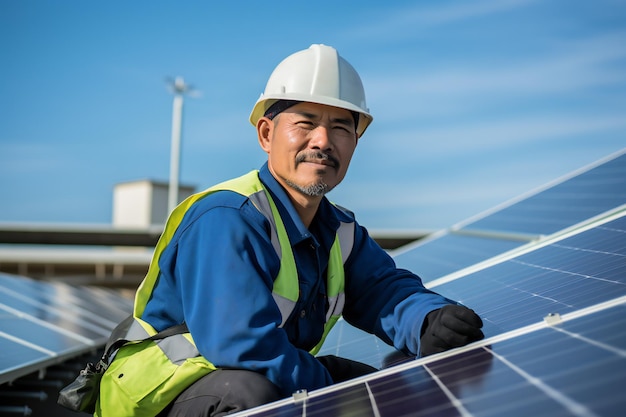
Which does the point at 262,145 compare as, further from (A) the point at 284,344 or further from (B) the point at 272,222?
(A) the point at 284,344

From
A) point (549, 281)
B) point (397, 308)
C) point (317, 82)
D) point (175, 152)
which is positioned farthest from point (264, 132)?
point (175, 152)

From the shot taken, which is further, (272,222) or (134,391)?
(272,222)

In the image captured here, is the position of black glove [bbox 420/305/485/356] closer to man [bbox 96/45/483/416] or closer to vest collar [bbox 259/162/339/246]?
man [bbox 96/45/483/416]

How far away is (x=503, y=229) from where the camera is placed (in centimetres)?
761

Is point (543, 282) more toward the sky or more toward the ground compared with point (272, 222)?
more toward the ground

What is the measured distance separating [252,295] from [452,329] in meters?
0.80

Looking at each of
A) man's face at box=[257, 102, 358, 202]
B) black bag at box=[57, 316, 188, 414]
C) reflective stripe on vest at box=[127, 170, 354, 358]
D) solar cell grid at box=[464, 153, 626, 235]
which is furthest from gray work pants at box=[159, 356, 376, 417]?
solar cell grid at box=[464, 153, 626, 235]

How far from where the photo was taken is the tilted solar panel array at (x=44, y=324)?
20.4 feet

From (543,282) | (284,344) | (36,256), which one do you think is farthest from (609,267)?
(36,256)

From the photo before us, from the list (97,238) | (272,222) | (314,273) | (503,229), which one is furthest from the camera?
(97,238)

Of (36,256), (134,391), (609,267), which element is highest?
(609,267)

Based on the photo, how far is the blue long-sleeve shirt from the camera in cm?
291

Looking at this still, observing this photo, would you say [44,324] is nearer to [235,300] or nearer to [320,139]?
[320,139]

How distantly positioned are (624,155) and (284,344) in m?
6.35
